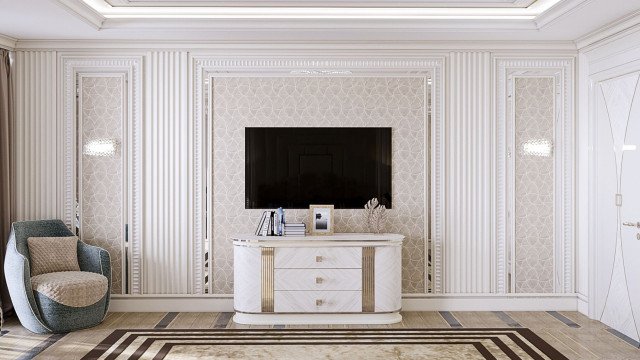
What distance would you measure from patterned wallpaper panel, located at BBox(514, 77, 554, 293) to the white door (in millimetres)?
461

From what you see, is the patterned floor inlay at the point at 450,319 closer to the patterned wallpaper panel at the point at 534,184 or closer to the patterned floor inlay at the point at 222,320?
the patterned wallpaper panel at the point at 534,184

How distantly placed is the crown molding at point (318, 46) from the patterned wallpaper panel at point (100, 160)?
1.09ft

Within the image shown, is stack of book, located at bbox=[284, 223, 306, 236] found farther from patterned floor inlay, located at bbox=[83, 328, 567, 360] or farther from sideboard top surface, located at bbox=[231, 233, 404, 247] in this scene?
patterned floor inlay, located at bbox=[83, 328, 567, 360]

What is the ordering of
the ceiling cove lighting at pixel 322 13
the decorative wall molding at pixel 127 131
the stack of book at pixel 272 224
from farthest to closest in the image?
the decorative wall molding at pixel 127 131 < the stack of book at pixel 272 224 < the ceiling cove lighting at pixel 322 13

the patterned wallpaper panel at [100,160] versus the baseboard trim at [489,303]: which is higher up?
the patterned wallpaper panel at [100,160]

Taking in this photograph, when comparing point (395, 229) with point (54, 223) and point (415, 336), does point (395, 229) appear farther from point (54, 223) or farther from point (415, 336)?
point (54, 223)

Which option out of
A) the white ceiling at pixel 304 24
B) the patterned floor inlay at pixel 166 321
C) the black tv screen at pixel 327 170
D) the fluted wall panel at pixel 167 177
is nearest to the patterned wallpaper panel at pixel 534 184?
the white ceiling at pixel 304 24

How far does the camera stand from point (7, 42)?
19.0 feet

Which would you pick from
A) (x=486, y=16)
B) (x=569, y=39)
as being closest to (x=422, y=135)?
(x=486, y=16)

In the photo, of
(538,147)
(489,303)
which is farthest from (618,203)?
(489,303)

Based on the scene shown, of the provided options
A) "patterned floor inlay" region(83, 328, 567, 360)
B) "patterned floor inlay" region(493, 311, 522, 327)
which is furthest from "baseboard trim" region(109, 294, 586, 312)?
"patterned floor inlay" region(83, 328, 567, 360)

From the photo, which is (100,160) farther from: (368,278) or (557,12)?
(557,12)

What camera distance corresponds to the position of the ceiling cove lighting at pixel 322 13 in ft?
17.9

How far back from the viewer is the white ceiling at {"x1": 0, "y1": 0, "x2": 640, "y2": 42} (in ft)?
17.1
